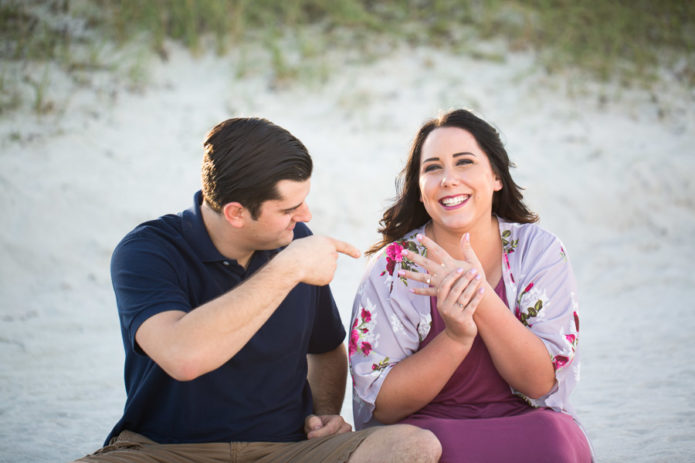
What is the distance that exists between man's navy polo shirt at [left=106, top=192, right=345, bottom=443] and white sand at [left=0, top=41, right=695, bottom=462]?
1.39 metres

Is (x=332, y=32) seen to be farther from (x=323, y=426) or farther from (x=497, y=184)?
(x=323, y=426)

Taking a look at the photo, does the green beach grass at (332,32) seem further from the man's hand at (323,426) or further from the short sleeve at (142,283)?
the man's hand at (323,426)

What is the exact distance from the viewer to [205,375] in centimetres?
239

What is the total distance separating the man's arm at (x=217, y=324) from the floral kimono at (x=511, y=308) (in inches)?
19.1

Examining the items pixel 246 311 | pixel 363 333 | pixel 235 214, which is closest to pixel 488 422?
pixel 363 333

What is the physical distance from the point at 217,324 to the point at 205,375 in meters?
0.39

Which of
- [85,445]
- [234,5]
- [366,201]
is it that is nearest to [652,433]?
[85,445]

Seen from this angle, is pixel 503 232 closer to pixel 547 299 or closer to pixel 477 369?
pixel 547 299

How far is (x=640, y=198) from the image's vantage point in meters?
7.50

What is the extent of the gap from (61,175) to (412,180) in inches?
205

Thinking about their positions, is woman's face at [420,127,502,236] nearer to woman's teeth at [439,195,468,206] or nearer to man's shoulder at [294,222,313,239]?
woman's teeth at [439,195,468,206]

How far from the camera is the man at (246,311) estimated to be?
7.30 feet

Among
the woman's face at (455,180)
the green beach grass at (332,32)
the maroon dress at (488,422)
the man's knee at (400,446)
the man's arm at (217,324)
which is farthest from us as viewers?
the green beach grass at (332,32)

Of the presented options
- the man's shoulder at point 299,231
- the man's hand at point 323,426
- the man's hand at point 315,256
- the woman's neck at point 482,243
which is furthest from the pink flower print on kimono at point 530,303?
the man's shoulder at point 299,231
